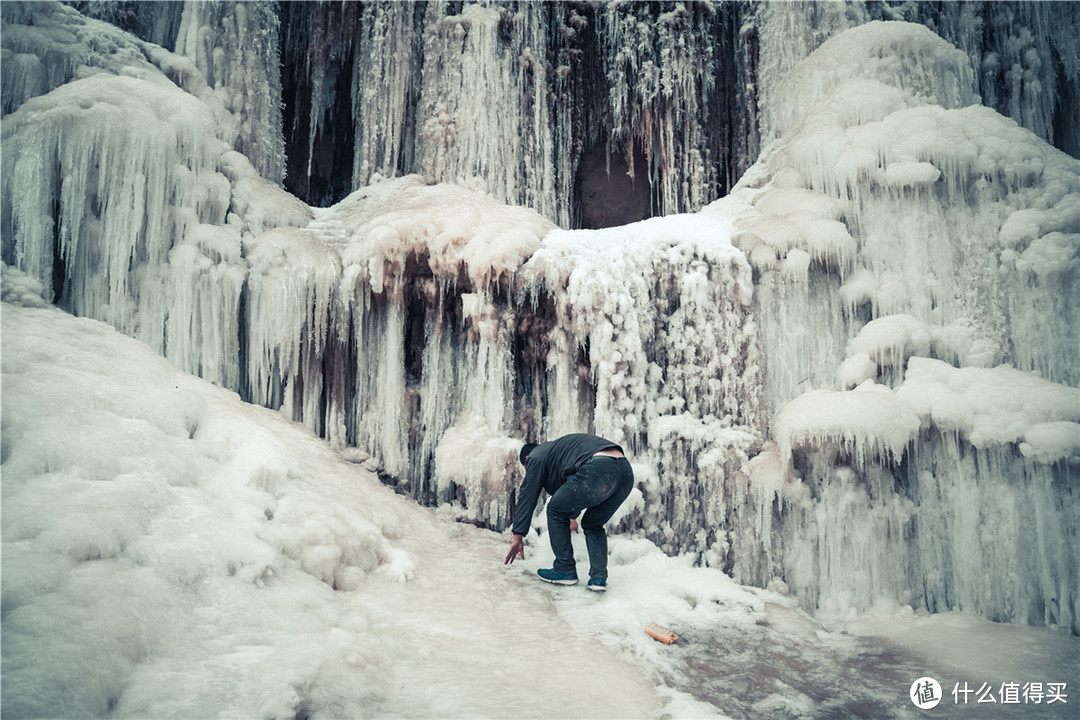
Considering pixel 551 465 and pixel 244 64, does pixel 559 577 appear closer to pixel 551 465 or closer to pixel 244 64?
pixel 551 465

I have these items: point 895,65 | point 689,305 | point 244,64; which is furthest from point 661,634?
point 244,64


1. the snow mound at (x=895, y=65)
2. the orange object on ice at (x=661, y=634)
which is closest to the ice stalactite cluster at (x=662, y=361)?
the orange object on ice at (x=661, y=634)

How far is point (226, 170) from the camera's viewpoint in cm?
632

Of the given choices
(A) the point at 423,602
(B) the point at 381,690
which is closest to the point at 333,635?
(B) the point at 381,690

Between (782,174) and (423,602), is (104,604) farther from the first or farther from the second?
(782,174)

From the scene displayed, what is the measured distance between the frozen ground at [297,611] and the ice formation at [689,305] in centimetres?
58

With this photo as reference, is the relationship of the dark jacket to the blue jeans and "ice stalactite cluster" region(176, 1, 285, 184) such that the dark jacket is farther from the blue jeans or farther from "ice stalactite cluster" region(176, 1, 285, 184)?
"ice stalactite cluster" region(176, 1, 285, 184)

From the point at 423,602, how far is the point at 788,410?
3.37 m

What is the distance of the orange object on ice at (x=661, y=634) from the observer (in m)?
3.75

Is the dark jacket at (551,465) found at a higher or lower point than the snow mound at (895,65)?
lower
